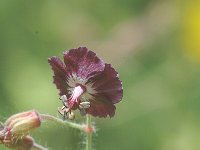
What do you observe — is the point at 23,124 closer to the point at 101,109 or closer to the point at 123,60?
the point at 101,109

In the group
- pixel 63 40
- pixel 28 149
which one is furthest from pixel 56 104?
pixel 28 149

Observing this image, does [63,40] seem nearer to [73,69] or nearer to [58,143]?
[58,143]

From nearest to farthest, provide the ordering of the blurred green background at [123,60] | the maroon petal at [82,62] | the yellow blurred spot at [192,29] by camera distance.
Result: the maroon petal at [82,62] < the blurred green background at [123,60] < the yellow blurred spot at [192,29]

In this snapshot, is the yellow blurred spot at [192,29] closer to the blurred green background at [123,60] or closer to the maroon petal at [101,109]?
the blurred green background at [123,60]

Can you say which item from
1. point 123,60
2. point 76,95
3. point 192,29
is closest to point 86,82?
point 76,95

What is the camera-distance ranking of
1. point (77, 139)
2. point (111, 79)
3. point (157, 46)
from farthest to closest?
point (157, 46) → point (77, 139) → point (111, 79)

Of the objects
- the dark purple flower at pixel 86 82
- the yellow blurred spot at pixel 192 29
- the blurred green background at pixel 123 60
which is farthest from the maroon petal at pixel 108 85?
the yellow blurred spot at pixel 192 29

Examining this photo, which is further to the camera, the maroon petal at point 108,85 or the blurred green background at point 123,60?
the blurred green background at point 123,60
